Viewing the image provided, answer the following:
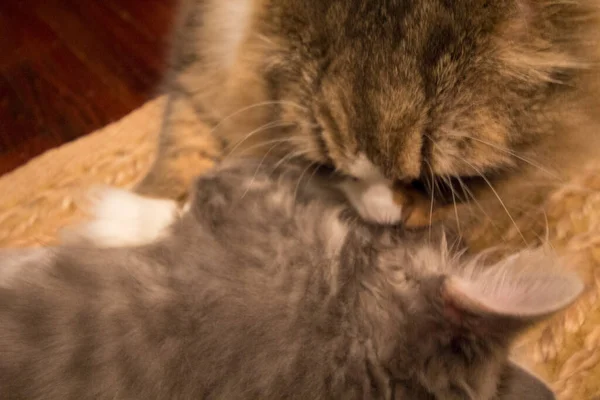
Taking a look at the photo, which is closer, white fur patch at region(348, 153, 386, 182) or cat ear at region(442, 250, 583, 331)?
cat ear at region(442, 250, 583, 331)

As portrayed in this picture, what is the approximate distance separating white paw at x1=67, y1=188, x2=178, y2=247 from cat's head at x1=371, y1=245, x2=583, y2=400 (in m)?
0.42

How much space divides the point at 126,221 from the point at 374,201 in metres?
0.45

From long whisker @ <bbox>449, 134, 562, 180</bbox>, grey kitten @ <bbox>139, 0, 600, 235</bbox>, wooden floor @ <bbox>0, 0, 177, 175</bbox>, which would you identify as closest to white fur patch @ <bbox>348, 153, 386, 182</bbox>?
grey kitten @ <bbox>139, 0, 600, 235</bbox>

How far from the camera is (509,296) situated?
2.24 ft

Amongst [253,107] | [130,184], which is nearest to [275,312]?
[253,107]

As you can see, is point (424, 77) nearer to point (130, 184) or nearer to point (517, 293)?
point (517, 293)

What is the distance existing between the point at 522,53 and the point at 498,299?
280 millimetres

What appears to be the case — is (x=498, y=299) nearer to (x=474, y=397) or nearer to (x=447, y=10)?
(x=474, y=397)

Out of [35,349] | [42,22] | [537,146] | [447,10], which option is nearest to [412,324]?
[537,146]

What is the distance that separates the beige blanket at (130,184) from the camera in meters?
1.04

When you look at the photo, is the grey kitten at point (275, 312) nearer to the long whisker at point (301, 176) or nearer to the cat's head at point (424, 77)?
the long whisker at point (301, 176)

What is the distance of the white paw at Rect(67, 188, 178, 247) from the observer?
38.4 inches

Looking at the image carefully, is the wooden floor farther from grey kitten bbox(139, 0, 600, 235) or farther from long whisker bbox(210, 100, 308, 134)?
grey kitten bbox(139, 0, 600, 235)

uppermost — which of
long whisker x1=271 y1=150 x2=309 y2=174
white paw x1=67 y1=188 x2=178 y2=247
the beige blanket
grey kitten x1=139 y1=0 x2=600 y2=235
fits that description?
grey kitten x1=139 y1=0 x2=600 y2=235
